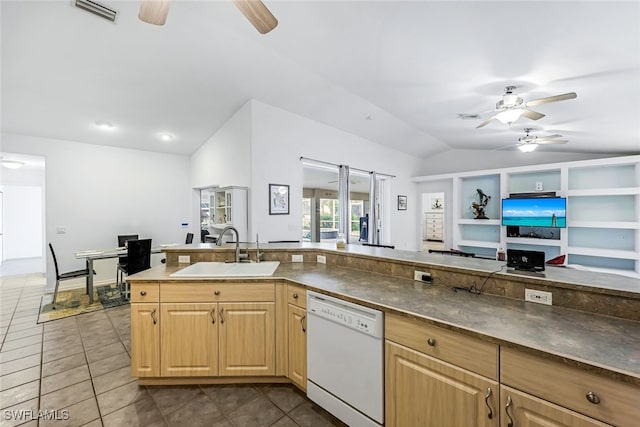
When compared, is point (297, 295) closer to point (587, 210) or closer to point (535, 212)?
point (535, 212)

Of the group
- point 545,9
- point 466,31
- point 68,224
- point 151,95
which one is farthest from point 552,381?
point 68,224

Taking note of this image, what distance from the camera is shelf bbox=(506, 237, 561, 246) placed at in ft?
16.8

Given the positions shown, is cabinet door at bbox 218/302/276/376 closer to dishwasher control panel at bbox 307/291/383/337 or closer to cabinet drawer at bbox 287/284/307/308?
cabinet drawer at bbox 287/284/307/308

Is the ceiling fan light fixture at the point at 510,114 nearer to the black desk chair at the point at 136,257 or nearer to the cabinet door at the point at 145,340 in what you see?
the cabinet door at the point at 145,340

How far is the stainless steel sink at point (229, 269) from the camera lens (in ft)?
7.23

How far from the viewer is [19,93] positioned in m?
3.44

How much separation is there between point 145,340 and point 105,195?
4467 mm

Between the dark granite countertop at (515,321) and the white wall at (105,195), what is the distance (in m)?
4.26

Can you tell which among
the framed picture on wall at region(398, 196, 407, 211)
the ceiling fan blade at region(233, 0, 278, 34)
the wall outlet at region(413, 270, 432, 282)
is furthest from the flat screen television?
the ceiling fan blade at region(233, 0, 278, 34)

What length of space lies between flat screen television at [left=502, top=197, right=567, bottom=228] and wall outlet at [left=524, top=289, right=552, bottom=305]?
4710 millimetres

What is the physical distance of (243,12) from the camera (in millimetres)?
1745

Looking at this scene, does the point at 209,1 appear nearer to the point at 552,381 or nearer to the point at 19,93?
the point at 19,93

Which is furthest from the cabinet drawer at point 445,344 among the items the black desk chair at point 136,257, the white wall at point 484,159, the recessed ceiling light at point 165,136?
the white wall at point 484,159

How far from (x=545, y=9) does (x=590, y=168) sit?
16.0ft
